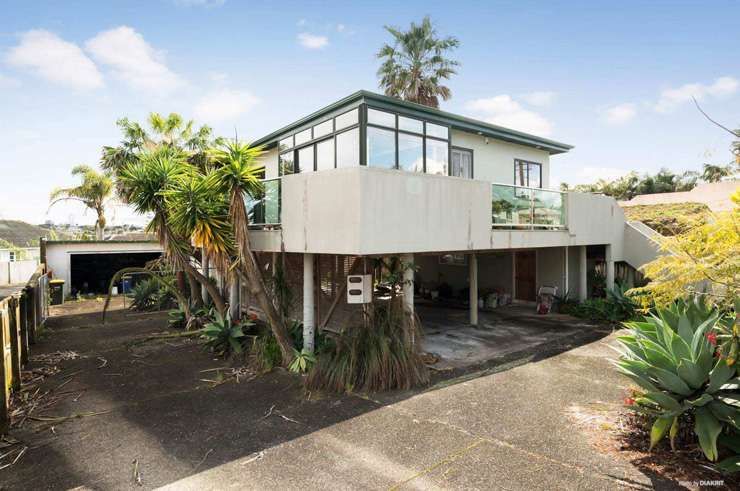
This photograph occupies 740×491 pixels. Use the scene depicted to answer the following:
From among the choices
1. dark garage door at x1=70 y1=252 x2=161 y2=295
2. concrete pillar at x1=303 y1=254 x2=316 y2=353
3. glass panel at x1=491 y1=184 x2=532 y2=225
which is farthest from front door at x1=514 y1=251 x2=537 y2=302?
dark garage door at x1=70 y1=252 x2=161 y2=295

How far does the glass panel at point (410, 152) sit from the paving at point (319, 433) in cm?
562

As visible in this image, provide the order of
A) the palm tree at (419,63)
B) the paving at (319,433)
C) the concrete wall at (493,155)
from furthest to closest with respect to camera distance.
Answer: the palm tree at (419,63)
the concrete wall at (493,155)
the paving at (319,433)

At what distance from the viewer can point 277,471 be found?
480 cm

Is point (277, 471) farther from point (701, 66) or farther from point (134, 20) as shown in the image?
point (701, 66)

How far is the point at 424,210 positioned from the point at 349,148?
361 centimetres

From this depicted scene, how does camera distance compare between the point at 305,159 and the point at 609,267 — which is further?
the point at 609,267

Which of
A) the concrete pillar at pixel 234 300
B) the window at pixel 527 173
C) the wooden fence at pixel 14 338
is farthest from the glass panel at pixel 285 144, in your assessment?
the window at pixel 527 173

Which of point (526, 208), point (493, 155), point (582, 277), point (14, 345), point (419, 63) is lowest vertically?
point (14, 345)

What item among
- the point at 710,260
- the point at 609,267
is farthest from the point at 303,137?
the point at 609,267

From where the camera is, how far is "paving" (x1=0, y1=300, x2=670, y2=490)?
183 inches

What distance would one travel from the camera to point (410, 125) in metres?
11.3

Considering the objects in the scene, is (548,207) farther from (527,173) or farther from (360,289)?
(360,289)

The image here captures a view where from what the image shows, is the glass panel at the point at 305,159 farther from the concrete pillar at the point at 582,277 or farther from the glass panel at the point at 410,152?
the concrete pillar at the point at 582,277

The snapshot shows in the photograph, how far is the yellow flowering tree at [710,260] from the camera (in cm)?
564
